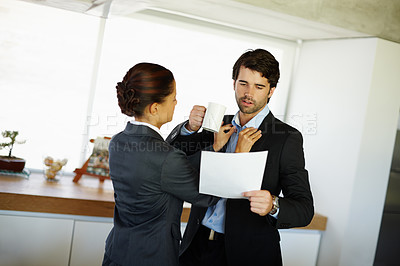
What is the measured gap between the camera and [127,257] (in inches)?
62.8

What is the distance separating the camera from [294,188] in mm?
1741

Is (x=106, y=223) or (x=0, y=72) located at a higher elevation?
(x=0, y=72)

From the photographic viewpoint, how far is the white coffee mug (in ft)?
5.72

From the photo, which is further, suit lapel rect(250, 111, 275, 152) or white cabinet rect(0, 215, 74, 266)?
white cabinet rect(0, 215, 74, 266)

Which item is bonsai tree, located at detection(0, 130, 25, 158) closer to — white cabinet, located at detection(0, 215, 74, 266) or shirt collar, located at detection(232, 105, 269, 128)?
white cabinet, located at detection(0, 215, 74, 266)

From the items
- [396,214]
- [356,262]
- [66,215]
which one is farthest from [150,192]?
[396,214]

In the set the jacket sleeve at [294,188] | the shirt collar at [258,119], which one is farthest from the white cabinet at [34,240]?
the jacket sleeve at [294,188]

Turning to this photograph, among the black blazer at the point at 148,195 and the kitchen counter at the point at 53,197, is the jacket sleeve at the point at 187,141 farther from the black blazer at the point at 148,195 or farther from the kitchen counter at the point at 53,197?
the kitchen counter at the point at 53,197

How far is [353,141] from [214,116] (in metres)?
1.46

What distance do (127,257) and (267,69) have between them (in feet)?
3.21

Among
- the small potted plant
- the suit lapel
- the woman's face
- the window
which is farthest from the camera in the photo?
the window

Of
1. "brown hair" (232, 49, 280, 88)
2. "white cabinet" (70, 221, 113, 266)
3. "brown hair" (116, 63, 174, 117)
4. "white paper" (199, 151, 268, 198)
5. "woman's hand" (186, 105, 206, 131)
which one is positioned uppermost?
"brown hair" (232, 49, 280, 88)

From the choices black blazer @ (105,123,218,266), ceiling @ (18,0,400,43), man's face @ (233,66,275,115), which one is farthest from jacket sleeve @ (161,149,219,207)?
ceiling @ (18,0,400,43)

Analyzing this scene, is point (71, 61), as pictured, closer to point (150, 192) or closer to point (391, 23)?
point (150, 192)
